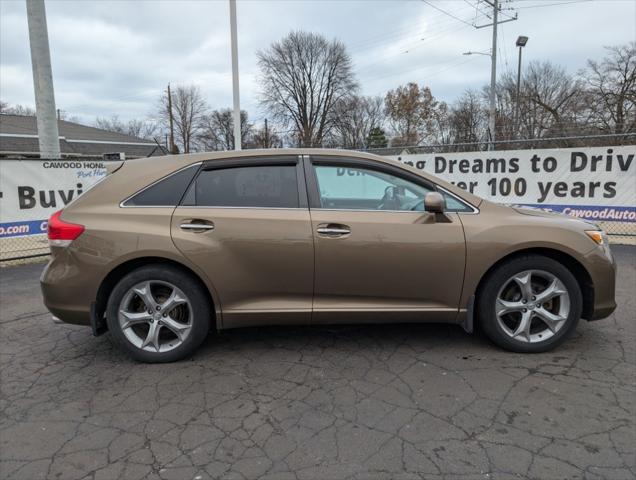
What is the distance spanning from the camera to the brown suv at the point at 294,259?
3352 mm

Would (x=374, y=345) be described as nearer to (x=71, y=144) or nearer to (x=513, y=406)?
(x=513, y=406)

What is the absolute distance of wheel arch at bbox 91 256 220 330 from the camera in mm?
3389

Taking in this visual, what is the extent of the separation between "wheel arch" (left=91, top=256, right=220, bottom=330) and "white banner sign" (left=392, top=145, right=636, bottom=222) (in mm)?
7533

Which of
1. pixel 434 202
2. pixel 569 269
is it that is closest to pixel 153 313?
pixel 434 202

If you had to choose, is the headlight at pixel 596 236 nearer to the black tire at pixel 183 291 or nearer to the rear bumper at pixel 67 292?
the black tire at pixel 183 291

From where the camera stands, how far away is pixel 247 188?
3.54 meters

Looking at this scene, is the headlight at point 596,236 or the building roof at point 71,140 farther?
the building roof at point 71,140

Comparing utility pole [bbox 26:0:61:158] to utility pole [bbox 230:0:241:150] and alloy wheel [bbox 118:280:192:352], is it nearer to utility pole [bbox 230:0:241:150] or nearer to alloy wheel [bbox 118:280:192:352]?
utility pole [bbox 230:0:241:150]

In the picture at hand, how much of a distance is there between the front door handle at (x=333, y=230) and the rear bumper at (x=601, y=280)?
192cm

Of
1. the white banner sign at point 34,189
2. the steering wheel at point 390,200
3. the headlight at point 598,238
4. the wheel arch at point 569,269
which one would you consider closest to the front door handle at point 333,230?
the steering wheel at point 390,200

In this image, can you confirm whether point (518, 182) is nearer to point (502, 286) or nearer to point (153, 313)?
point (502, 286)

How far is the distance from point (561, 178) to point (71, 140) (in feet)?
126

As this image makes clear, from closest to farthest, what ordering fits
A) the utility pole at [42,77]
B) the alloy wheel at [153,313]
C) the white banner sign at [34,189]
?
1. the alloy wheel at [153,313]
2. the white banner sign at [34,189]
3. the utility pole at [42,77]

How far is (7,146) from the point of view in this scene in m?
32.0
